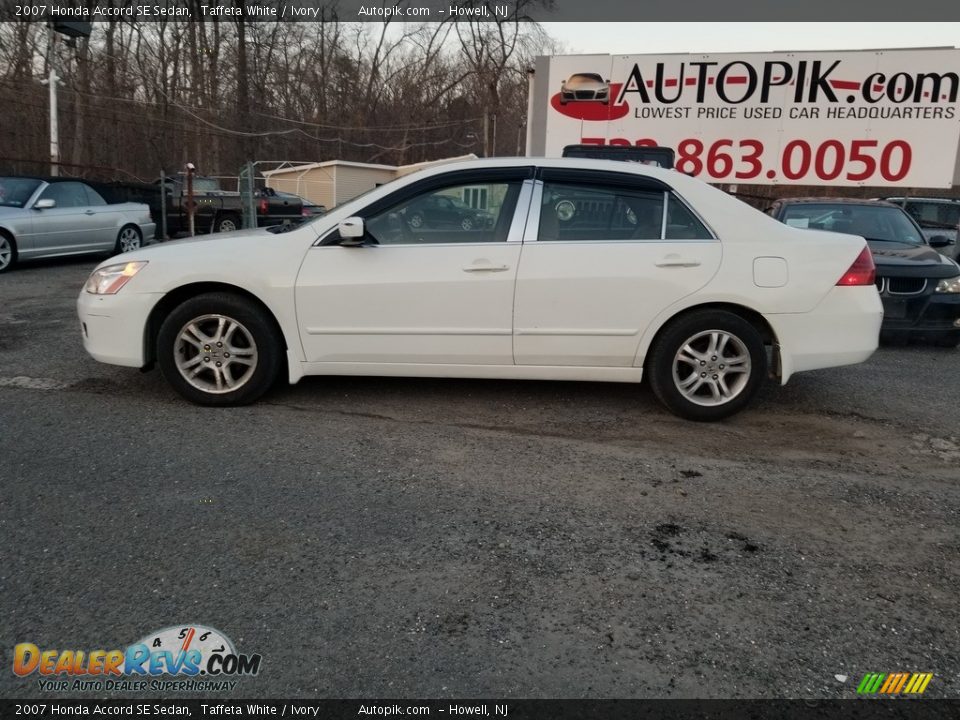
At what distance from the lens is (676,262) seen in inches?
180

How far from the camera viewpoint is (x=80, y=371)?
18.5 ft

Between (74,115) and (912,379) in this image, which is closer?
(912,379)

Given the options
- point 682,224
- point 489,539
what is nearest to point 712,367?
point 682,224

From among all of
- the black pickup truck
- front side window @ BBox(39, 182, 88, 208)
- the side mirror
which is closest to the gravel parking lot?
the side mirror

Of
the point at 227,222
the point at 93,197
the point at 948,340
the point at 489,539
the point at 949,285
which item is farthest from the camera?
the point at 227,222

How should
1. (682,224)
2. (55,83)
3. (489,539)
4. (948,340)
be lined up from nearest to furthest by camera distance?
(489,539) < (682,224) < (948,340) < (55,83)

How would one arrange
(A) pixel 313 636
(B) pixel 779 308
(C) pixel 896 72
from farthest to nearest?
1. (C) pixel 896 72
2. (B) pixel 779 308
3. (A) pixel 313 636

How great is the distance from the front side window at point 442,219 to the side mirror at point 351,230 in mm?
156

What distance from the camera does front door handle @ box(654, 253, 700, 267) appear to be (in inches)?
180

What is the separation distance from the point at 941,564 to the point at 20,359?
6374 mm

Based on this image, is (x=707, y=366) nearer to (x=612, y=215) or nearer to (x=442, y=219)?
(x=612, y=215)

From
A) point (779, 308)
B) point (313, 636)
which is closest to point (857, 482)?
point (779, 308)

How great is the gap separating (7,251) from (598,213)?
9850 millimetres

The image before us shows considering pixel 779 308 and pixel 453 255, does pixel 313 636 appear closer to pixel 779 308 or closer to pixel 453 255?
pixel 453 255
